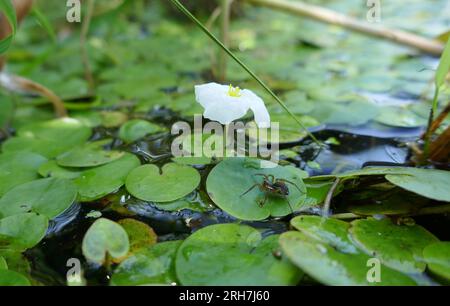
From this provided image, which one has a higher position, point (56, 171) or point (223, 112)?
point (223, 112)

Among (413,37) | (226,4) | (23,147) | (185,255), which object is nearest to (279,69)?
(226,4)

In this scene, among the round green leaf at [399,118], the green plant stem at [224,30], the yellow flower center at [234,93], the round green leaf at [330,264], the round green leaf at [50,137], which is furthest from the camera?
the green plant stem at [224,30]

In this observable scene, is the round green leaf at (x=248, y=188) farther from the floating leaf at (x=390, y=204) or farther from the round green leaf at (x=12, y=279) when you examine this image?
the round green leaf at (x=12, y=279)

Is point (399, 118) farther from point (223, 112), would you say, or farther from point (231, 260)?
point (231, 260)

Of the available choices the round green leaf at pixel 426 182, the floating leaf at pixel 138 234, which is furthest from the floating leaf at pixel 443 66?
the floating leaf at pixel 138 234

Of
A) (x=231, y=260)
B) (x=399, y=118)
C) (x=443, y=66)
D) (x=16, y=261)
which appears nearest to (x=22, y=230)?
(x=16, y=261)

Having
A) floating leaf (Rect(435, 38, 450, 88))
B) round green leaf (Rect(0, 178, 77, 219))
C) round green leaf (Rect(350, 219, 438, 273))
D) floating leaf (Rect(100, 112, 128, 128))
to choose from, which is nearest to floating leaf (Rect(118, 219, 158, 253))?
round green leaf (Rect(0, 178, 77, 219))

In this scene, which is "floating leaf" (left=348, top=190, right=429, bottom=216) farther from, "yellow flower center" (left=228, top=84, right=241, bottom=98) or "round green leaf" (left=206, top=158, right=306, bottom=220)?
"yellow flower center" (left=228, top=84, right=241, bottom=98)
